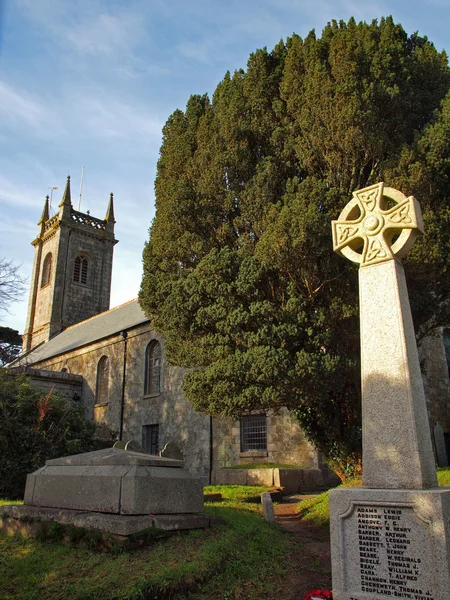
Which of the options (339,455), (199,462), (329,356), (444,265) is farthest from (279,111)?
(199,462)

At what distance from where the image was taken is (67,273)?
1513 inches

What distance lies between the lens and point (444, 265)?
997 cm

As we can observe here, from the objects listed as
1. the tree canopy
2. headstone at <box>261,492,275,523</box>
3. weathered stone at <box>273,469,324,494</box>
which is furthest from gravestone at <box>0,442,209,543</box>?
weathered stone at <box>273,469,324,494</box>

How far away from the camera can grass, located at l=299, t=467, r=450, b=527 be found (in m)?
9.11

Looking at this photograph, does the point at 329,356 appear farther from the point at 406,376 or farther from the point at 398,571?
the point at 398,571

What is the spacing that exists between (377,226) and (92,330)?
26.5 metres

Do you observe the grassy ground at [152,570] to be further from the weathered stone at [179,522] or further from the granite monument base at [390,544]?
the granite monument base at [390,544]

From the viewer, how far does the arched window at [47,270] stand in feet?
130

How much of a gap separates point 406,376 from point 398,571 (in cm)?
178

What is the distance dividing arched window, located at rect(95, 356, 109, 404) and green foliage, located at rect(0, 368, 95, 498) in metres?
13.2

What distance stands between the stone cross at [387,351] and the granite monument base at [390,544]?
9.9 inches

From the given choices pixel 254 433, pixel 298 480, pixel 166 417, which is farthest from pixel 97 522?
pixel 166 417

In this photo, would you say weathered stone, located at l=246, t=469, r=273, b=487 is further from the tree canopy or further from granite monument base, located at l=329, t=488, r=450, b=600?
granite monument base, located at l=329, t=488, r=450, b=600

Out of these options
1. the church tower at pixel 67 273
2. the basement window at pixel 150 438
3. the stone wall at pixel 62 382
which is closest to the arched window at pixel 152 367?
the basement window at pixel 150 438
